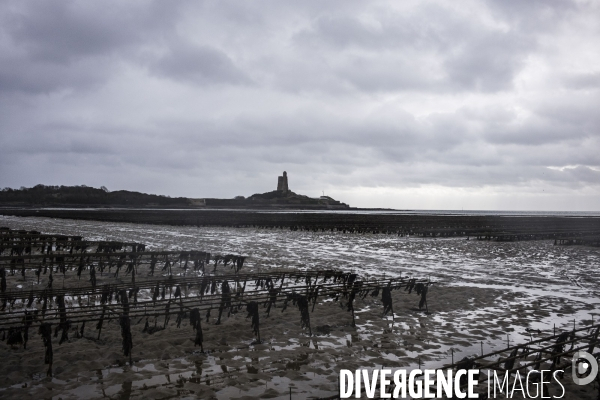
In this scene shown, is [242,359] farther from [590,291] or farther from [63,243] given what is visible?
[63,243]

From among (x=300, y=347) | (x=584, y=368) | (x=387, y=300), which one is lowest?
(x=300, y=347)

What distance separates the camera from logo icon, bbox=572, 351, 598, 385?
8.81 m

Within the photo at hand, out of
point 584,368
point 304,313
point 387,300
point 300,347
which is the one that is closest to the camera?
point 584,368

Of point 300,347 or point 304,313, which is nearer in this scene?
point 300,347

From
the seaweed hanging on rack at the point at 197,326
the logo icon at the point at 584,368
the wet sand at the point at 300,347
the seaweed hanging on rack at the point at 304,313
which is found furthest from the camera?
the seaweed hanging on rack at the point at 304,313

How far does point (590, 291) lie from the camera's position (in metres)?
19.2

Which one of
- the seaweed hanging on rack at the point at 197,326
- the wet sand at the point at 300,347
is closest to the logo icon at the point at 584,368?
the wet sand at the point at 300,347

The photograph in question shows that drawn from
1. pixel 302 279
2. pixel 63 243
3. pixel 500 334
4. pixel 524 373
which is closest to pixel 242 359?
pixel 524 373

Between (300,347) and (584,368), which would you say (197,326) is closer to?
(300,347)

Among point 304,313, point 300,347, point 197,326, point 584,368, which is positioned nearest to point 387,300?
point 304,313

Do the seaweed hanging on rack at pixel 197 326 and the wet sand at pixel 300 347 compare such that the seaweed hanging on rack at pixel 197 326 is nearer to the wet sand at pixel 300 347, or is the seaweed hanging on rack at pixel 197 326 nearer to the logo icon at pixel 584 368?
the wet sand at pixel 300 347

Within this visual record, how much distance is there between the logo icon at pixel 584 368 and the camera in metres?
8.81

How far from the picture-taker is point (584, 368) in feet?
29.6

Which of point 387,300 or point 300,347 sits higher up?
point 387,300
